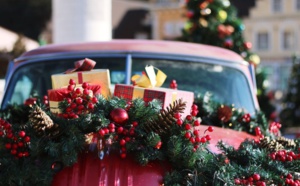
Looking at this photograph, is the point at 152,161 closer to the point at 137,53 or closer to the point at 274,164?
the point at 274,164

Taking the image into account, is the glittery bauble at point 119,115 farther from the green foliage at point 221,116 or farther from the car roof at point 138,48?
the car roof at point 138,48

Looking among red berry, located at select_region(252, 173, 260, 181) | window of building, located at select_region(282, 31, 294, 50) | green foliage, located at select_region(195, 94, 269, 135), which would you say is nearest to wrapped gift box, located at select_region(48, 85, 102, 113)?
red berry, located at select_region(252, 173, 260, 181)

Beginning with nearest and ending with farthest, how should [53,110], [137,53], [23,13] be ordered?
[53,110] < [137,53] < [23,13]

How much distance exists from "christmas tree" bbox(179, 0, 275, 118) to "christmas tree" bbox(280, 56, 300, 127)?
7434 mm

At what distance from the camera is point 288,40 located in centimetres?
4703

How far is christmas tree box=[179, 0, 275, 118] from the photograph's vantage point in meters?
9.51

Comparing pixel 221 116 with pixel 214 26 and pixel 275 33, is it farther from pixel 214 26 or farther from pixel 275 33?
pixel 275 33

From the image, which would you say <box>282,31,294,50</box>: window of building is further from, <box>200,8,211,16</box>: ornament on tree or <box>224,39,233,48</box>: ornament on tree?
<box>224,39,233,48</box>: ornament on tree

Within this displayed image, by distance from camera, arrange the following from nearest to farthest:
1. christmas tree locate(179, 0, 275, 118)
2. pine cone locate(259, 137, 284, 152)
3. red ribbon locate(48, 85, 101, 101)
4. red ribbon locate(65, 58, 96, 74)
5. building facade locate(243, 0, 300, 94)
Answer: red ribbon locate(48, 85, 101, 101) < pine cone locate(259, 137, 284, 152) < red ribbon locate(65, 58, 96, 74) < christmas tree locate(179, 0, 275, 118) < building facade locate(243, 0, 300, 94)

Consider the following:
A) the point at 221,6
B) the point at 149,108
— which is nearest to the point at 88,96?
the point at 149,108

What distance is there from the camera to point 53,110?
Result: 3.17 metres

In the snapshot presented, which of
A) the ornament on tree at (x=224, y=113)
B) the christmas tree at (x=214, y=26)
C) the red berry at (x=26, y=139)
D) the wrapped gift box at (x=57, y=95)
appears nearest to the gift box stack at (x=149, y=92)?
the wrapped gift box at (x=57, y=95)

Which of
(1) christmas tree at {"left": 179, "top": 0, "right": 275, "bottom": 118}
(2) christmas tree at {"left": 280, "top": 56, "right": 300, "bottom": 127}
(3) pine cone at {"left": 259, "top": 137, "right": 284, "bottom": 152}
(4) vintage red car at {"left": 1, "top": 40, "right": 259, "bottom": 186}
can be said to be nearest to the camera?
(3) pine cone at {"left": 259, "top": 137, "right": 284, "bottom": 152}

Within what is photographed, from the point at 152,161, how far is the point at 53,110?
0.61 meters
